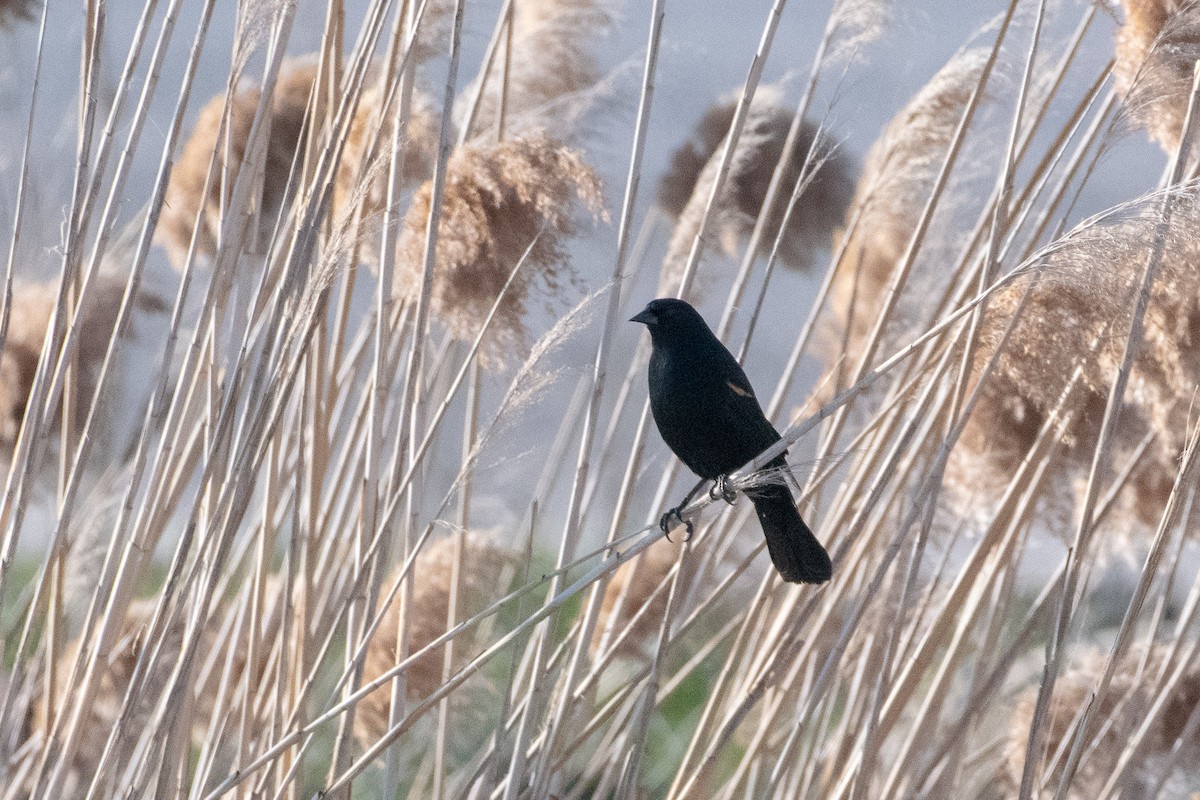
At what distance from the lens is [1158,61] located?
4.03ft

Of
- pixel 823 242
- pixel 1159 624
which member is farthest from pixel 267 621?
pixel 823 242

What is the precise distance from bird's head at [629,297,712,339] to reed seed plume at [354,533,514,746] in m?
0.58

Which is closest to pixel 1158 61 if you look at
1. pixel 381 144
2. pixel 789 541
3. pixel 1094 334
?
pixel 1094 334

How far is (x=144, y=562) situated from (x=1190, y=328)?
1.41 meters

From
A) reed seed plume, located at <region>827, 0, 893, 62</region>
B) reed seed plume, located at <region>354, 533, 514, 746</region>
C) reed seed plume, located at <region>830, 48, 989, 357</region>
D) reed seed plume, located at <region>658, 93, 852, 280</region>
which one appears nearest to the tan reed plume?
reed seed plume, located at <region>354, 533, 514, 746</region>

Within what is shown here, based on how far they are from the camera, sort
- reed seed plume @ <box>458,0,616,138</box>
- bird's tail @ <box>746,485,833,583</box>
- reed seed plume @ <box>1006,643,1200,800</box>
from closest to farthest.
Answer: bird's tail @ <box>746,485,833,583</box>
reed seed plume @ <box>1006,643,1200,800</box>
reed seed plume @ <box>458,0,616,138</box>

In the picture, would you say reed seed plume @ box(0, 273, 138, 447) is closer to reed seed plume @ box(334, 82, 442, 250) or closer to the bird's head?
reed seed plume @ box(334, 82, 442, 250)

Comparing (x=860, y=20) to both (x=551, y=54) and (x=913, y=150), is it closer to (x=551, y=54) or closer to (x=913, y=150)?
(x=913, y=150)

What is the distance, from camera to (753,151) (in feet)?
6.86

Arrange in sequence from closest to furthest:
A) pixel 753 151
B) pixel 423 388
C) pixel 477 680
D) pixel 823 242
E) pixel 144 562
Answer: pixel 144 562, pixel 423 388, pixel 753 151, pixel 477 680, pixel 823 242

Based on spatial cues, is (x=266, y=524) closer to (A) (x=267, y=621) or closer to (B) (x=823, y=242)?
(A) (x=267, y=621)

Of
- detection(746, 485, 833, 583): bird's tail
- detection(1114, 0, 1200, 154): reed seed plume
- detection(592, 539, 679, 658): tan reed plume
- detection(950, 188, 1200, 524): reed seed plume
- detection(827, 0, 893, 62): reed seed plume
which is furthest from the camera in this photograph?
detection(592, 539, 679, 658): tan reed plume

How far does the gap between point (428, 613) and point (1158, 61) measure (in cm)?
155

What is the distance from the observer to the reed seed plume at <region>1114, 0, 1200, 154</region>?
1.22 metres
